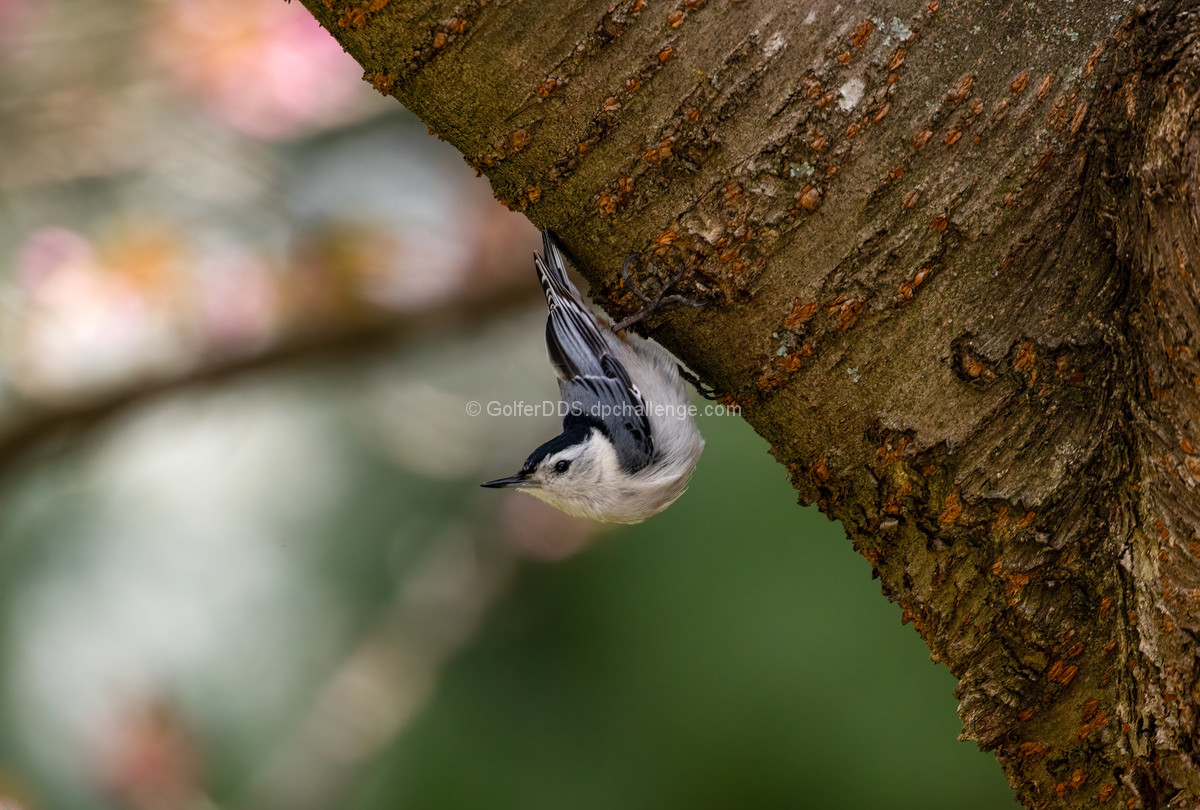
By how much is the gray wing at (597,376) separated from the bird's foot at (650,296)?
744 mm

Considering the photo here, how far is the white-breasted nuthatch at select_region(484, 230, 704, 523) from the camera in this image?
1.94 metres

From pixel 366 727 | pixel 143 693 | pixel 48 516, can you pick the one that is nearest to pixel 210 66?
pixel 48 516

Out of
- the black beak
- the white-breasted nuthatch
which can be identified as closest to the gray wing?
the white-breasted nuthatch

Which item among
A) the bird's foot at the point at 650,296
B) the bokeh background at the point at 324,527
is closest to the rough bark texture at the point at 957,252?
the bird's foot at the point at 650,296

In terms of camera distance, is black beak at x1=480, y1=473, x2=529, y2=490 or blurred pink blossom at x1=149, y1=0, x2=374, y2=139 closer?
black beak at x1=480, y1=473, x2=529, y2=490

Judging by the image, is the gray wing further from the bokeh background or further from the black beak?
the bokeh background

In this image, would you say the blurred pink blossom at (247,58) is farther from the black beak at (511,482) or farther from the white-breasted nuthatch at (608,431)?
the black beak at (511,482)

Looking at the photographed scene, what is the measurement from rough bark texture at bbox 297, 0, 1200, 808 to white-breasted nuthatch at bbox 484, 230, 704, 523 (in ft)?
2.68

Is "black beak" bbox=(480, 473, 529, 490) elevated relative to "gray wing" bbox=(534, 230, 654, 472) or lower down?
lower down

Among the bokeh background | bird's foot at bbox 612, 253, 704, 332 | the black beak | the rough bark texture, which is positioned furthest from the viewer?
the bokeh background

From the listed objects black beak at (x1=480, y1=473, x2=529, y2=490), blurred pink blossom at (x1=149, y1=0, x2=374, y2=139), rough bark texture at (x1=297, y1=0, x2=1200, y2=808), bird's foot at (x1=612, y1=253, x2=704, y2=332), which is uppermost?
rough bark texture at (x1=297, y1=0, x2=1200, y2=808)

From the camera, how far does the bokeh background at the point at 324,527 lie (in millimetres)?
2113

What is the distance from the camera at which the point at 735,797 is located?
2.04 meters

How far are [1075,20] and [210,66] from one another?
2.29m
